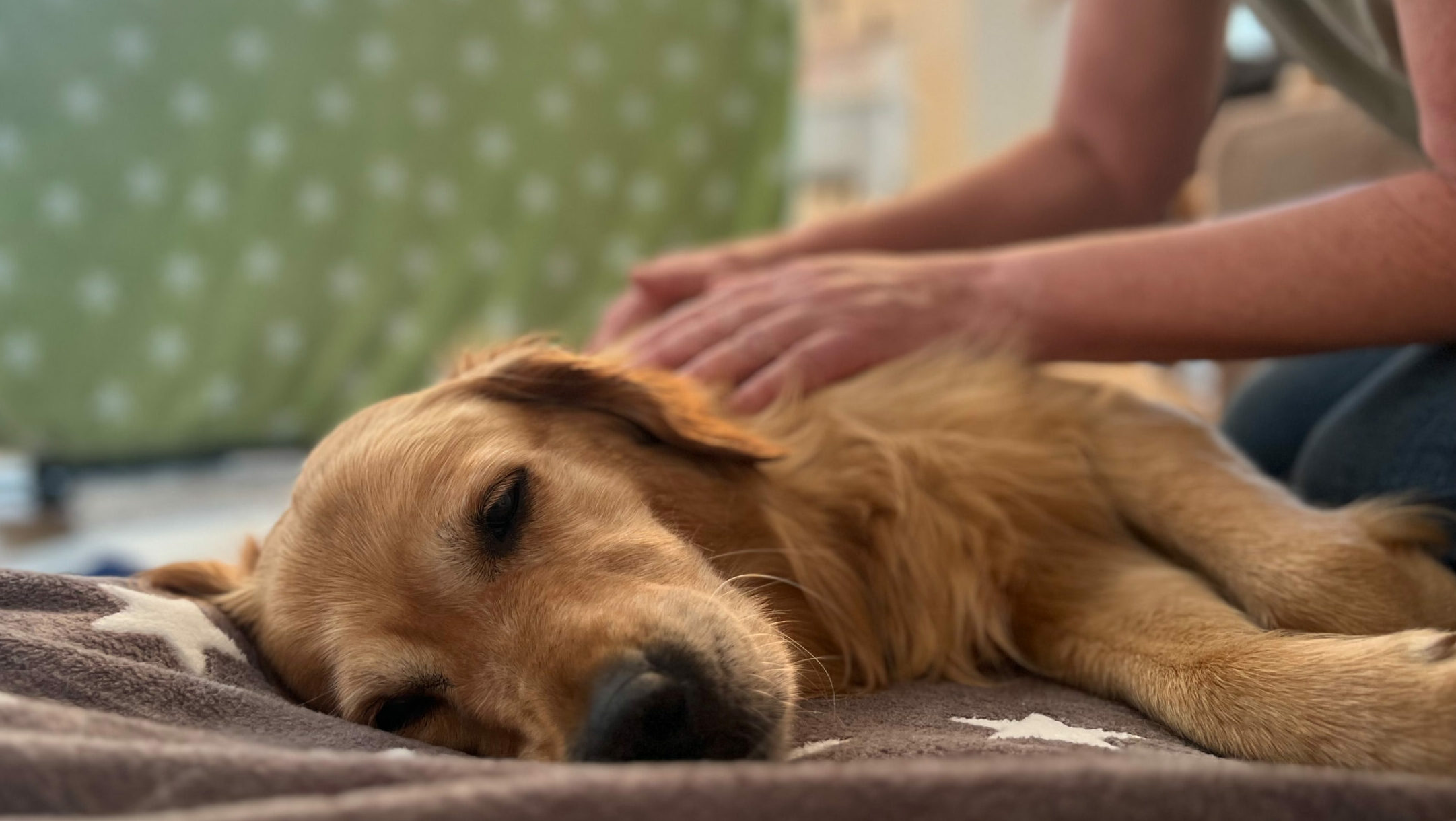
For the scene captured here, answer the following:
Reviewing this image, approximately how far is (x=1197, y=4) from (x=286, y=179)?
2724 millimetres

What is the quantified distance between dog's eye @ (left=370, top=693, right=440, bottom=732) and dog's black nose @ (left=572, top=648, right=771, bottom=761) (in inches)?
11.1

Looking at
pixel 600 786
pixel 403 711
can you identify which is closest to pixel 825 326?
pixel 403 711

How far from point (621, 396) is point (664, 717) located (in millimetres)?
540

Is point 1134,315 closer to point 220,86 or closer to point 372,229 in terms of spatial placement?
point 372,229

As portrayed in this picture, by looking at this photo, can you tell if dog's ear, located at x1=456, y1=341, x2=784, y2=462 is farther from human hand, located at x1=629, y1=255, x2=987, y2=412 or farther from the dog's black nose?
the dog's black nose

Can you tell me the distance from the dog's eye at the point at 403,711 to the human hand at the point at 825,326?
599mm

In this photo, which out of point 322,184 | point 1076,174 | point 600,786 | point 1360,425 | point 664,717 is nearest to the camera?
point 600,786

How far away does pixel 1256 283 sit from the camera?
1214 mm

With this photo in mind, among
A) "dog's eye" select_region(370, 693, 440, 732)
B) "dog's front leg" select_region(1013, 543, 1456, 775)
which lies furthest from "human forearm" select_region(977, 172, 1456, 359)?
"dog's eye" select_region(370, 693, 440, 732)

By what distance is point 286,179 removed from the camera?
10.7 feet

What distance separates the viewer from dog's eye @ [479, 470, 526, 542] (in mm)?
1052

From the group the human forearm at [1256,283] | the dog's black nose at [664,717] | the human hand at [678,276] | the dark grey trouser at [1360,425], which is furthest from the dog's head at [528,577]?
the dark grey trouser at [1360,425]

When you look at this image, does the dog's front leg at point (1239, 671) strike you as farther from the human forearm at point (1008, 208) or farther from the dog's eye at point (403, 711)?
the human forearm at point (1008, 208)

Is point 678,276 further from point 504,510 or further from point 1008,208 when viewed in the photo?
point 504,510
